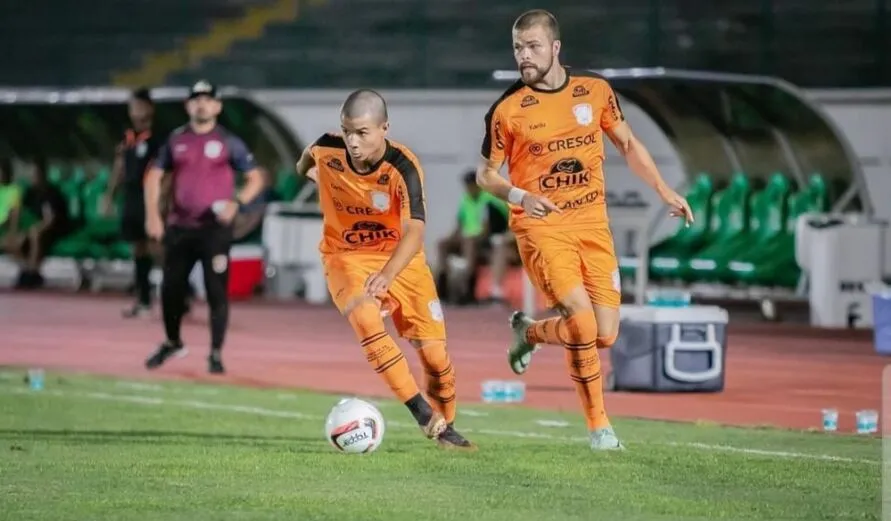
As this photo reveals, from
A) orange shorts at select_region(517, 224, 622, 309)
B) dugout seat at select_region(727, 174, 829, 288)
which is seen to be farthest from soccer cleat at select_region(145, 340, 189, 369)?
dugout seat at select_region(727, 174, 829, 288)

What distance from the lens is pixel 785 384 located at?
15578 mm

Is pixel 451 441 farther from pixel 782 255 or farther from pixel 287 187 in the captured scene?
pixel 287 187

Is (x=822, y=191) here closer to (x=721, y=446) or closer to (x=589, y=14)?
(x=589, y=14)

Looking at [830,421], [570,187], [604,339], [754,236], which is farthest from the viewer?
[754,236]

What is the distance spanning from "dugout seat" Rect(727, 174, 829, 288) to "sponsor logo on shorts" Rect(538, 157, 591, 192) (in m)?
12.4

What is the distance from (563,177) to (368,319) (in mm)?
1319

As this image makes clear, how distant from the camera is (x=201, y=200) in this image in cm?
1570

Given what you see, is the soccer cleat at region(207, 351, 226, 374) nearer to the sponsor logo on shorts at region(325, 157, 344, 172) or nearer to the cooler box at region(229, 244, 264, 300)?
the sponsor logo on shorts at region(325, 157, 344, 172)

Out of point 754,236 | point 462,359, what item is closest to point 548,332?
point 462,359

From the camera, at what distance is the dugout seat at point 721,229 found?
23.9 m

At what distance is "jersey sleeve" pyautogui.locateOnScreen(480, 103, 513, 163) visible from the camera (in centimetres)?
1060

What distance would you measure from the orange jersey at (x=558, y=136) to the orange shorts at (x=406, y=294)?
2.17ft

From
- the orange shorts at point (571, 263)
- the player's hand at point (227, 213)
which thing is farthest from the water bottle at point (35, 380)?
the orange shorts at point (571, 263)

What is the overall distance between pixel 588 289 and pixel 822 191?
1305 cm
